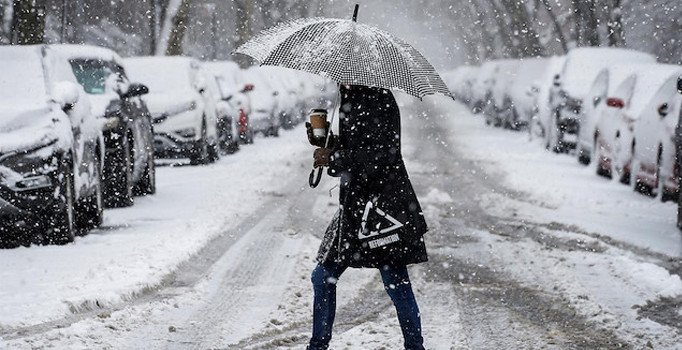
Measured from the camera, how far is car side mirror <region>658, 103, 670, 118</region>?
12.9 meters

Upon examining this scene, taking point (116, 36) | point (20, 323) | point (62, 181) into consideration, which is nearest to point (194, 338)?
point (20, 323)

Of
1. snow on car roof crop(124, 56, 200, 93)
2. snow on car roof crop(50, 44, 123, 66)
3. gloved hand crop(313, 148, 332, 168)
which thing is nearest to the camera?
gloved hand crop(313, 148, 332, 168)

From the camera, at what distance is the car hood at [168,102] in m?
17.0

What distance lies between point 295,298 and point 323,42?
2.56 meters

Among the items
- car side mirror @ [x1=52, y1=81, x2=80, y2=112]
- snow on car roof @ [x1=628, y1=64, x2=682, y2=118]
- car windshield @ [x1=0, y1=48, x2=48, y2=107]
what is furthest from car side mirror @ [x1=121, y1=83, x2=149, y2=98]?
snow on car roof @ [x1=628, y1=64, x2=682, y2=118]

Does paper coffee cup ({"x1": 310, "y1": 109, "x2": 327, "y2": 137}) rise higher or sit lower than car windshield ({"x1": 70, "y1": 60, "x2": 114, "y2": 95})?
higher

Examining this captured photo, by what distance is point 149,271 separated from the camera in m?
8.10

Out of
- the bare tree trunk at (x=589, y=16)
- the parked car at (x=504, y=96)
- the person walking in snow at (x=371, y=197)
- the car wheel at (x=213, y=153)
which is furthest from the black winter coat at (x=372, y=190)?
the bare tree trunk at (x=589, y=16)

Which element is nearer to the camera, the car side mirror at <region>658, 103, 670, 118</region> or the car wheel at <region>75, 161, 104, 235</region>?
the car wheel at <region>75, 161, 104, 235</region>

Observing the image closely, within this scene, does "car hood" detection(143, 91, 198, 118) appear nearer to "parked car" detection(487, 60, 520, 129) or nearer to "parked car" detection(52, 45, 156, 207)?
"parked car" detection(52, 45, 156, 207)

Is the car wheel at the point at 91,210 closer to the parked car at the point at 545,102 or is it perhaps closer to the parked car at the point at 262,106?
the parked car at the point at 545,102

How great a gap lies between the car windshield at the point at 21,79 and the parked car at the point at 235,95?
10.3 m

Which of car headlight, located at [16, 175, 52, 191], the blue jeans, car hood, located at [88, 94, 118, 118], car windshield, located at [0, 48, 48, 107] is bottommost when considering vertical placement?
car headlight, located at [16, 175, 52, 191]

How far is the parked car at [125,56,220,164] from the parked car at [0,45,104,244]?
6608 mm
